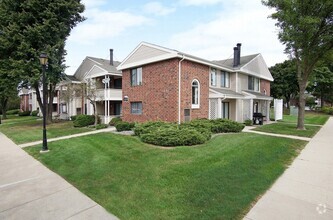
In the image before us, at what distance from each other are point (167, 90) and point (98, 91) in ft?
27.1

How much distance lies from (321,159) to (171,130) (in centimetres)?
578

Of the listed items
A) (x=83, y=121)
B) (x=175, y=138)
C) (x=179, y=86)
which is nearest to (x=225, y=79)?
(x=179, y=86)

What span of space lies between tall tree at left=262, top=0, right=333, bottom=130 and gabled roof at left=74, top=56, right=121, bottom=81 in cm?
1457

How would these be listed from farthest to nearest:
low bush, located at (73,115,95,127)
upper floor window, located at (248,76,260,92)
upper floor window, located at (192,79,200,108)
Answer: upper floor window, located at (248,76,260,92) < low bush, located at (73,115,95,127) < upper floor window, located at (192,79,200,108)

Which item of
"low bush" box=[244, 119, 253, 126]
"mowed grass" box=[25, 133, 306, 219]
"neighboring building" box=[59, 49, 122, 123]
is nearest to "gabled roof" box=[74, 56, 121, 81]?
"neighboring building" box=[59, 49, 122, 123]

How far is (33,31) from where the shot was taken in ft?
55.6

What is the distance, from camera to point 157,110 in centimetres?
1462

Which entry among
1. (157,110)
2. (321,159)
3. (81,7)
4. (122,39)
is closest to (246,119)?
(157,110)

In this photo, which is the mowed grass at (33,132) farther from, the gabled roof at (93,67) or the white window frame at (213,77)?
the white window frame at (213,77)

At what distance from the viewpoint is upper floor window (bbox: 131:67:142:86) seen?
16.3 metres

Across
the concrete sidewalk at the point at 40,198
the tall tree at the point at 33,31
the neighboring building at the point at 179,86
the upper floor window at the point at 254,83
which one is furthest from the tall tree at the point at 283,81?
the concrete sidewalk at the point at 40,198

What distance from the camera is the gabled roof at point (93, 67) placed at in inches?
813

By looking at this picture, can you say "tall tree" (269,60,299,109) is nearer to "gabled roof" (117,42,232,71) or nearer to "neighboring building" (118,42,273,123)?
"neighboring building" (118,42,273,123)

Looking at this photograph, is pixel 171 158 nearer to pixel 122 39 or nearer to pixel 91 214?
pixel 91 214
